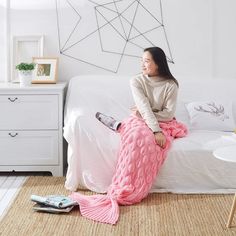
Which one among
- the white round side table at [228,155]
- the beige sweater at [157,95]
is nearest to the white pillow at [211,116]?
the beige sweater at [157,95]

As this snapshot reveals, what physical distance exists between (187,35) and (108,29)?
2.24 ft

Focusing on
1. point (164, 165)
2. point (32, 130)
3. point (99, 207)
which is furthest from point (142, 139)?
point (32, 130)

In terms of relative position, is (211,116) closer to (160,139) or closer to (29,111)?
(160,139)

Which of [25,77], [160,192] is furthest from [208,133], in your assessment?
[25,77]

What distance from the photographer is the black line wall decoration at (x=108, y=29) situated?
14.1 ft

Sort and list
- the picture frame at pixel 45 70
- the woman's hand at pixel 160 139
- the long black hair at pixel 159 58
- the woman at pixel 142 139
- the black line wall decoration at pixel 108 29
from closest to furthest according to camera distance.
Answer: the woman at pixel 142 139 < the woman's hand at pixel 160 139 < the long black hair at pixel 159 58 < the picture frame at pixel 45 70 < the black line wall decoration at pixel 108 29

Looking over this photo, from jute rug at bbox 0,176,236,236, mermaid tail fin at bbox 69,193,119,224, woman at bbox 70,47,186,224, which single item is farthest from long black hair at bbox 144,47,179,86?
mermaid tail fin at bbox 69,193,119,224

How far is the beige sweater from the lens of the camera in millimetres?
3576

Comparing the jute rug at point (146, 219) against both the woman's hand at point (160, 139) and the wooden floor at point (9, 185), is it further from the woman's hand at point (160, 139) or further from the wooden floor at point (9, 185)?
the woman's hand at point (160, 139)

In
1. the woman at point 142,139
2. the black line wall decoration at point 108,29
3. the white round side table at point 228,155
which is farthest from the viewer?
the black line wall decoration at point 108,29

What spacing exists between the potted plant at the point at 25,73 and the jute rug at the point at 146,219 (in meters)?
0.95

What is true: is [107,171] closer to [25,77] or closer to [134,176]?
[134,176]

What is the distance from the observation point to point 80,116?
3.54 meters

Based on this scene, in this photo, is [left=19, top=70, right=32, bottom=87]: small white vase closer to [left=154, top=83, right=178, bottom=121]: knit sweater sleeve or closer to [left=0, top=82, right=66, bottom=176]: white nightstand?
[left=0, top=82, right=66, bottom=176]: white nightstand
